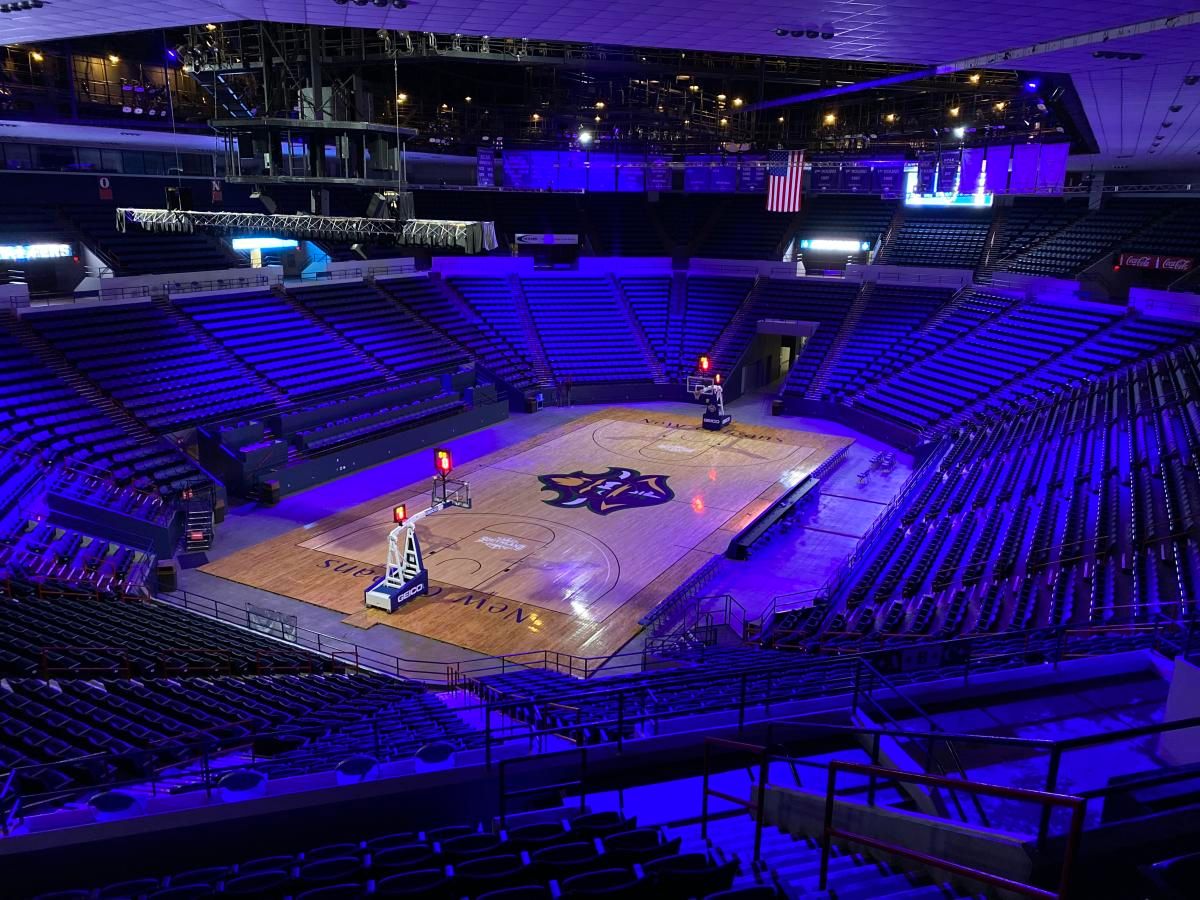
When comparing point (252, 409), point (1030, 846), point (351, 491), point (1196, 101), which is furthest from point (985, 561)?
point (252, 409)

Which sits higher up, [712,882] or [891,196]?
[891,196]

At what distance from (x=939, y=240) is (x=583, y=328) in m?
14.7

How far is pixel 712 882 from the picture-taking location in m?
4.79

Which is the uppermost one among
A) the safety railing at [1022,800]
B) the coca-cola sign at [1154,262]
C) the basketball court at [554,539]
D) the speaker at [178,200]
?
the speaker at [178,200]

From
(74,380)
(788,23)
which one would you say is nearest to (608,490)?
(788,23)

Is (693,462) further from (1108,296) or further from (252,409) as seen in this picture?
(1108,296)

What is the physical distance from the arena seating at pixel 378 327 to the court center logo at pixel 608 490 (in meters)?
8.65

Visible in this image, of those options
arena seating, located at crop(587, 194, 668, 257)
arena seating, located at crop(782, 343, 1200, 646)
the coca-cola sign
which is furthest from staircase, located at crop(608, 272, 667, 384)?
the coca-cola sign

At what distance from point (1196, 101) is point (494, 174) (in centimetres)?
2444

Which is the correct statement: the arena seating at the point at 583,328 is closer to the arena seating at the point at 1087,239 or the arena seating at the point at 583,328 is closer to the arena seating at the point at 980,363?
A: the arena seating at the point at 980,363

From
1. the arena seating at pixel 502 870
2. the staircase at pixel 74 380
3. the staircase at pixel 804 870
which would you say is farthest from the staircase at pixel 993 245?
the arena seating at pixel 502 870

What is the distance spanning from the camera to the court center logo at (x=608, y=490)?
21484mm

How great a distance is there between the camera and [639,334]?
35.1 meters

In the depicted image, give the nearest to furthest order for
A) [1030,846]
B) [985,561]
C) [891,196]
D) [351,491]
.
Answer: [1030,846]
[985,561]
[351,491]
[891,196]
